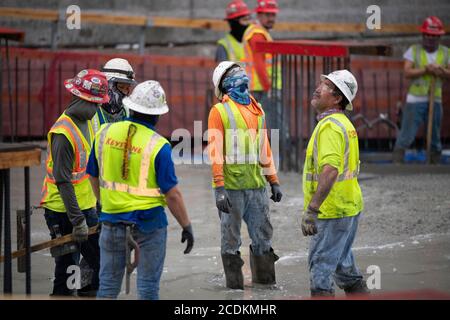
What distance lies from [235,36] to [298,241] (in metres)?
5.00

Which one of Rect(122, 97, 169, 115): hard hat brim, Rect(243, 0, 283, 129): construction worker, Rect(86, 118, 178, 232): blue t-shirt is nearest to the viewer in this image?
Rect(86, 118, 178, 232): blue t-shirt

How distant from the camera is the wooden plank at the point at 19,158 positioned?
7.81 meters

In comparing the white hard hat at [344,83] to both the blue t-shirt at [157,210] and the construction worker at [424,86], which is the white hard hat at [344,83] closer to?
the blue t-shirt at [157,210]

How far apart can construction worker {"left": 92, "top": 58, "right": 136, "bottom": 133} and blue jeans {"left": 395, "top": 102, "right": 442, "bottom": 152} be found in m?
7.61

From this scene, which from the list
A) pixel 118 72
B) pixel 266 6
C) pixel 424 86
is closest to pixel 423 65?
pixel 424 86

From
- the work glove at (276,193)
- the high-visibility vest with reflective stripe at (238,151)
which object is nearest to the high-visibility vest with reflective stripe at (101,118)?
the high-visibility vest with reflective stripe at (238,151)

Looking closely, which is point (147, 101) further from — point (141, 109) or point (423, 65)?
point (423, 65)

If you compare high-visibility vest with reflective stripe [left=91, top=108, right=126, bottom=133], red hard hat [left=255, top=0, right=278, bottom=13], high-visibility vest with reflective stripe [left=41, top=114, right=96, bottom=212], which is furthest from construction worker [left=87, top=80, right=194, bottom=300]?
red hard hat [left=255, top=0, right=278, bottom=13]

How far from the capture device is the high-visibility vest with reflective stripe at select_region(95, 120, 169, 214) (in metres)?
7.57

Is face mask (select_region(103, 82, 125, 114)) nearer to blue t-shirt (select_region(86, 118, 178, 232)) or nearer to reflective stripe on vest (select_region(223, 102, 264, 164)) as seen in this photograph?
reflective stripe on vest (select_region(223, 102, 264, 164))

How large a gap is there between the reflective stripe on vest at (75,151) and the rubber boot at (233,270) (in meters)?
1.58

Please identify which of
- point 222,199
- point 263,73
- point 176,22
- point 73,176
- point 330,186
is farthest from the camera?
point 176,22

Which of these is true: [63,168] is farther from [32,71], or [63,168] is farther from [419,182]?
[32,71]

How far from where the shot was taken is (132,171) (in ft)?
25.0
